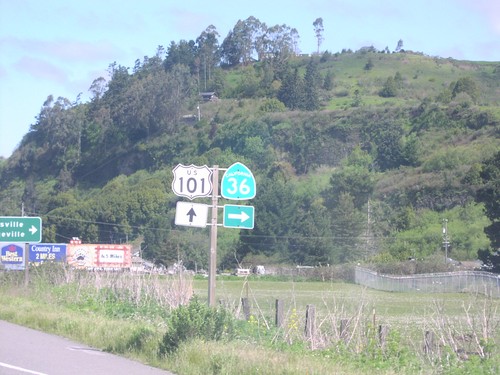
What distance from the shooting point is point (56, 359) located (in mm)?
14008

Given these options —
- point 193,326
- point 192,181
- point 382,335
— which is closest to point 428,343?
point 382,335

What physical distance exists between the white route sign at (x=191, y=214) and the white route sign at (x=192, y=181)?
21 centimetres

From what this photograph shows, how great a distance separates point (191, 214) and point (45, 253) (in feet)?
61.7

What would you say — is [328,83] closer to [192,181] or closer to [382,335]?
[192,181]

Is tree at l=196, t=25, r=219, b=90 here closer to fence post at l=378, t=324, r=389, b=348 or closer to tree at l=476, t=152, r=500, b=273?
tree at l=476, t=152, r=500, b=273

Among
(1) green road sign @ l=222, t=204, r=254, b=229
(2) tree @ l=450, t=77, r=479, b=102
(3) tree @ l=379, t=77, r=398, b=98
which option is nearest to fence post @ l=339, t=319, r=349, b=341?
(1) green road sign @ l=222, t=204, r=254, b=229

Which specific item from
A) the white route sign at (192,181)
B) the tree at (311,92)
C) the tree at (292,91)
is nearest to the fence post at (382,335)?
the white route sign at (192,181)

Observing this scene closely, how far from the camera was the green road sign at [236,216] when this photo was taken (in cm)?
1592

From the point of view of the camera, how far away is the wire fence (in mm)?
37375

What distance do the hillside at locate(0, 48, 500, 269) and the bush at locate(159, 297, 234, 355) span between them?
24.9 metres

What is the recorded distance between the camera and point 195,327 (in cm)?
1359

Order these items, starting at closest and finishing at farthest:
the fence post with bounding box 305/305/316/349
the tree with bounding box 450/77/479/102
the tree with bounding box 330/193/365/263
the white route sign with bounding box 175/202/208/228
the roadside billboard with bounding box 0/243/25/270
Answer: the fence post with bounding box 305/305/316/349, the white route sign with bounding box 175/202/208/228, the roadside billboard with bounding box 0/243/25/270, the tree with bounding box 330/193/365/263, the tree with bounding box 450/77/479/102

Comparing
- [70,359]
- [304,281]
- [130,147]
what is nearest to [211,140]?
[130,147]

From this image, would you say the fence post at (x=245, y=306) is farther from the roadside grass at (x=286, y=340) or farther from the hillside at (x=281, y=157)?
the hillside at (x=281, y=157)
